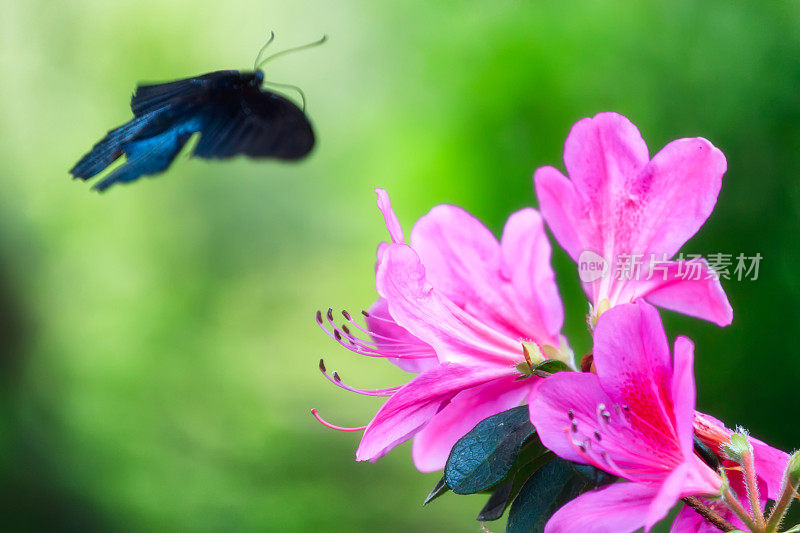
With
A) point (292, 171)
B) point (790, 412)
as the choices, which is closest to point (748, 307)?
point (790, 412)

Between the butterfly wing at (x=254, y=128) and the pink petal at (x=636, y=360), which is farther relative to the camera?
the butterfly wing at (x=254, y=128)

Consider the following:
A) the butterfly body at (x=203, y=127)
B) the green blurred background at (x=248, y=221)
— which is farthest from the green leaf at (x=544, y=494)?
the green blurred background at (x=248, y=221)

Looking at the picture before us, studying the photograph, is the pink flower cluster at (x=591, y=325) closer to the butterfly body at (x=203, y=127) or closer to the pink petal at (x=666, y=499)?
the pink petal at (x=666, y=499)

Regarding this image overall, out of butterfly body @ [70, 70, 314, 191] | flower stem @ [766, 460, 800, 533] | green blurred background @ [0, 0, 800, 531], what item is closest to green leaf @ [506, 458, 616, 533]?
flower stem @ [766, 460, 800, 533]

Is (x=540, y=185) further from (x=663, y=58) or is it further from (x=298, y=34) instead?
(x=298, y=34)

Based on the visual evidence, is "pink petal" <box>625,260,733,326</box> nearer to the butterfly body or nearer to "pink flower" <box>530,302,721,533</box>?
"pink flower" <box>530,302,721,533</box>

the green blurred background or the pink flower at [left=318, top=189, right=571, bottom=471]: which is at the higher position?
the green blurred background
